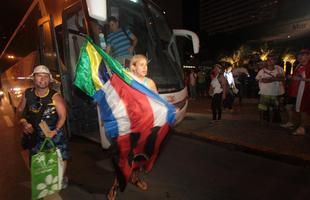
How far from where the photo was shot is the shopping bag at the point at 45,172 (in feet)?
12.0

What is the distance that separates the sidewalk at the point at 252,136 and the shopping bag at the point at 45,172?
4.05 m

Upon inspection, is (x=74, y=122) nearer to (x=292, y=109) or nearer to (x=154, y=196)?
(x=154, y=196)

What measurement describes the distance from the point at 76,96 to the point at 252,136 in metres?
4.24

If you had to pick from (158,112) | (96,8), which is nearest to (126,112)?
(158,112)

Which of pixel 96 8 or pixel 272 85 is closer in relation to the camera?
pixel 96 8

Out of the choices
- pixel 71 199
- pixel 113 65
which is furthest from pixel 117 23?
pixel 71 199

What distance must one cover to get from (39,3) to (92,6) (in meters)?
3.92

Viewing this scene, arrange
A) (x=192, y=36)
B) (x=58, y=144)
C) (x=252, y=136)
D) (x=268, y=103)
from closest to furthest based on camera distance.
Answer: (x=58, y=144)
(x=252, y=136)
(x=192, y=36)
(x=268, y=103)

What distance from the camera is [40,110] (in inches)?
153

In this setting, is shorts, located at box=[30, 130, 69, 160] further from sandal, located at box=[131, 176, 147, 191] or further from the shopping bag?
sandal, located at box=[131, 176, 147, 191]

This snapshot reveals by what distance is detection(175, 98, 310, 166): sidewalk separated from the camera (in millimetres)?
5738

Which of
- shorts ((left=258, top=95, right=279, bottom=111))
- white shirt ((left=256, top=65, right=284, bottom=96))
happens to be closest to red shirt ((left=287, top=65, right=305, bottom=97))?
white shirt ((left=256, top=65, right=284, bottom=96))

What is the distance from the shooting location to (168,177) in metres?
4.89

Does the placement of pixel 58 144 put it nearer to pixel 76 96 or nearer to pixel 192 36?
pixel 76 96
